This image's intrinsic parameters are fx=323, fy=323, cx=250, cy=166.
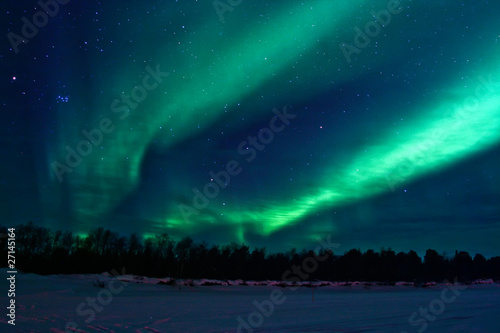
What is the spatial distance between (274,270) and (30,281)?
195 feet

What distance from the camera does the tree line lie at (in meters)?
55.7

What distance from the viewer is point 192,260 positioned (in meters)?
71.8

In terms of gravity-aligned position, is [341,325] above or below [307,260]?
above

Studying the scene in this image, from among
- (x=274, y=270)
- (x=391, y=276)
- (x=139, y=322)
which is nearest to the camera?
(x=139, y=322)

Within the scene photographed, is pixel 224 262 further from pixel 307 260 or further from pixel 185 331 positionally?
pixel 185 331

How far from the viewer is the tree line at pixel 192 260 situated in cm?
5566

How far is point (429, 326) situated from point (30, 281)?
86.7 feet

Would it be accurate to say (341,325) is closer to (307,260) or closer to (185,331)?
(185,331)

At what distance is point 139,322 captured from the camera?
10594 millimetres

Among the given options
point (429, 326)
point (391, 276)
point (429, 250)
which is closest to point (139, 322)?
point (429, 326)

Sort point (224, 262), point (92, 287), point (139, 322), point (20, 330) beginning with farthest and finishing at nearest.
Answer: point (224, 262) → point (92, 287) → point (139, 322) → point (20, 330)

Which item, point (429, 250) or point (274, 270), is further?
point (429, 250)

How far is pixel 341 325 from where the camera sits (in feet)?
35.6

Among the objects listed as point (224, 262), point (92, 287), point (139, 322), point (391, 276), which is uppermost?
point (139, 322)
